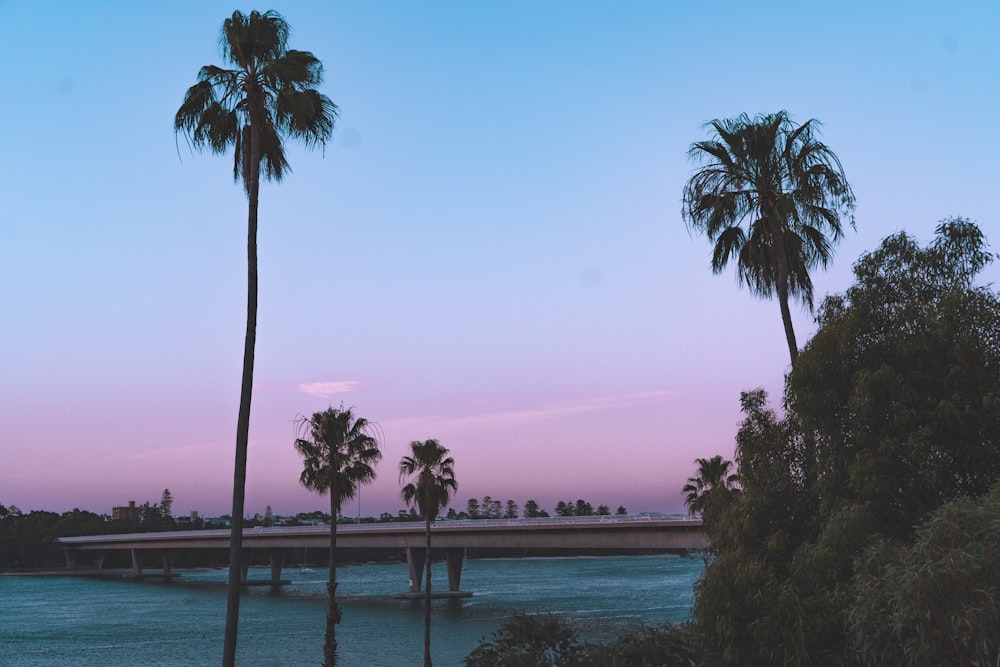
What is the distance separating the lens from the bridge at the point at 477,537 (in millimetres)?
77438

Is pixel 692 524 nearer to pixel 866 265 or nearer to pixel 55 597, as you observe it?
pixel 866 265

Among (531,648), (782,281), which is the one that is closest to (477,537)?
(782,281)

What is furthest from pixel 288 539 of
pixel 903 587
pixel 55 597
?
pixel 903 587

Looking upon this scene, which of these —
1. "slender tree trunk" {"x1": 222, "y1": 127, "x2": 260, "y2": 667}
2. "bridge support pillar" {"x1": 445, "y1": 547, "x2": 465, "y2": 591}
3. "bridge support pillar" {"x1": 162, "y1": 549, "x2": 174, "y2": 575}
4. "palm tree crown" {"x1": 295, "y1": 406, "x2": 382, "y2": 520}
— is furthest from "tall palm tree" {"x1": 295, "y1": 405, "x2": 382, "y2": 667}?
"bridge support pillar" {"x1": 162, "y1": 549, "x2": 174, "y2": 575}

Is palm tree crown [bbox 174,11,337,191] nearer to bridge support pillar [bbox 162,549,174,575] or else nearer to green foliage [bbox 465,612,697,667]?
green foliage [bbox 465,612,697,667]

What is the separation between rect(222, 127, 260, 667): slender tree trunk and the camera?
2080 centimetres

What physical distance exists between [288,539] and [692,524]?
73.7m

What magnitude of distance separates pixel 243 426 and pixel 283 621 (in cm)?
6855

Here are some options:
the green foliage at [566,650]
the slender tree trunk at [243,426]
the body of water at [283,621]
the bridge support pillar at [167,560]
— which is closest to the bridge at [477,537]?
the body of water at [283,621]

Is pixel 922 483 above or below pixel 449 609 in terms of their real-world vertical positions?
above

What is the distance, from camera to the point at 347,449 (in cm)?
5359

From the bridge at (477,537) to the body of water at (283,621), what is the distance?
6365mm

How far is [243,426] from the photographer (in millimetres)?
22609

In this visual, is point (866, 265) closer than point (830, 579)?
No
